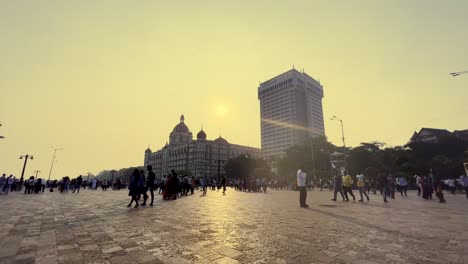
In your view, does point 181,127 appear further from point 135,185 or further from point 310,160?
point 135,185

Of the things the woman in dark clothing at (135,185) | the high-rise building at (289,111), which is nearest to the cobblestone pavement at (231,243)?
the woman in dark clothing at (135,185)

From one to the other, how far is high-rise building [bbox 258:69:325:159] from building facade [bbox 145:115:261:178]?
17239 millimetres

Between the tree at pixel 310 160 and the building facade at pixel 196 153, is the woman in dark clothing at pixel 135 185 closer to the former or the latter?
the tree at pixel 310 160

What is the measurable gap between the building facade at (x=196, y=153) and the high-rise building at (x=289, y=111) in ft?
56.6

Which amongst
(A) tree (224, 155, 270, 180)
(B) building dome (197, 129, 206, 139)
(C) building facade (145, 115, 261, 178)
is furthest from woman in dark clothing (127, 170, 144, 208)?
(B) building dome (197, 129, 206, 139)

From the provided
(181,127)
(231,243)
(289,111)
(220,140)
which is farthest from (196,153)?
(231,243)

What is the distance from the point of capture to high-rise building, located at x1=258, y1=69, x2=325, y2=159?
139 meters

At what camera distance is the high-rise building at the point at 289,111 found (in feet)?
455

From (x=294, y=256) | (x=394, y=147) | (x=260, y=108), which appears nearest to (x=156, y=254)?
(x=294, y=256)

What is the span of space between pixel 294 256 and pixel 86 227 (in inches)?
199

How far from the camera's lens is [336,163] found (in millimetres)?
36062

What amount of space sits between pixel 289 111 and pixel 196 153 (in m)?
62.1

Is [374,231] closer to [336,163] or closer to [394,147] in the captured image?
[336,163]

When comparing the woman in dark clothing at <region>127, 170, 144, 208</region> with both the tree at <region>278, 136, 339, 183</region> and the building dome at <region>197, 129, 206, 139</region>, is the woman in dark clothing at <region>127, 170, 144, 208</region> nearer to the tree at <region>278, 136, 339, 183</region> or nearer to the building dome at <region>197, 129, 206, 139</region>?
the tree at <region>278, 136, 339, 183</region>
